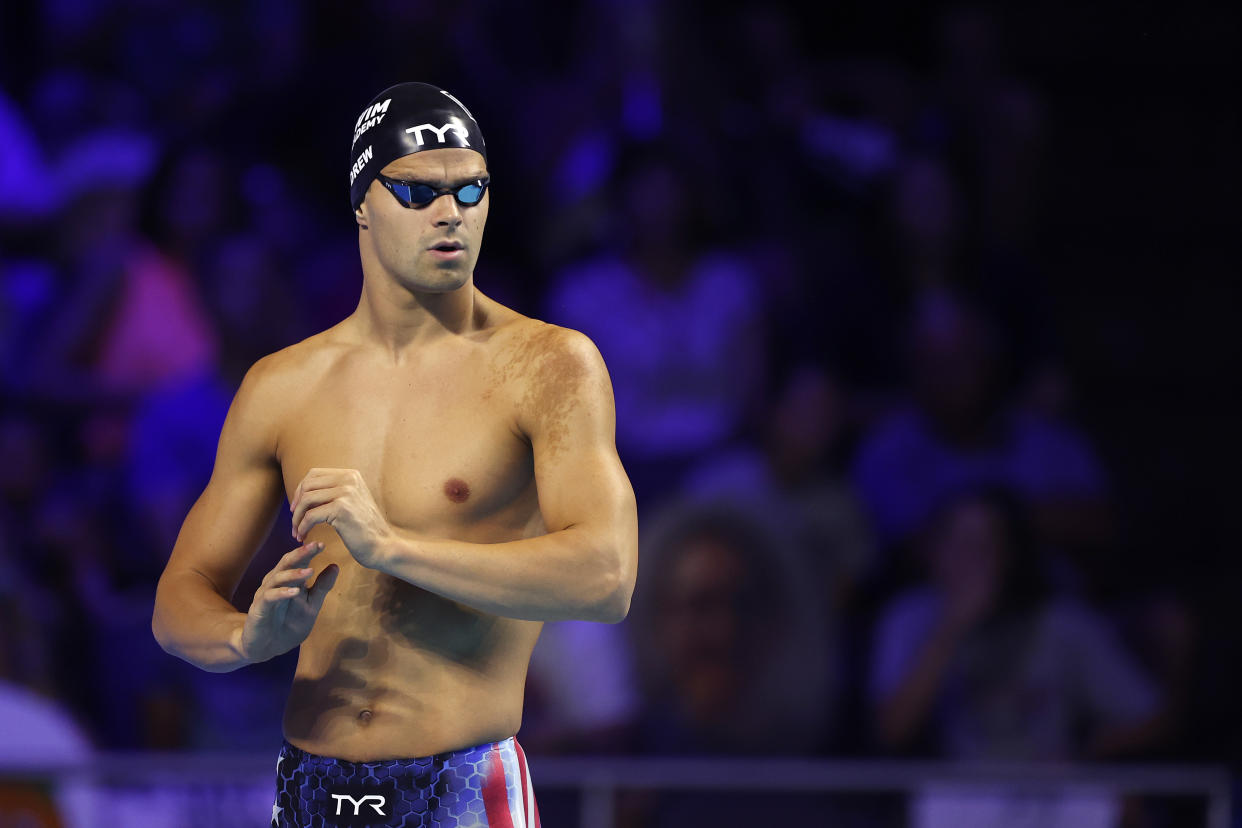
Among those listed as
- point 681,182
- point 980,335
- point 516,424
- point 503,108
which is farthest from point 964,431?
point 516,424

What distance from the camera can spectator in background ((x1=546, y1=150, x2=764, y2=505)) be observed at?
5.98 m

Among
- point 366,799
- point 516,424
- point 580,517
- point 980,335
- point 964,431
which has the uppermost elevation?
point 980,335

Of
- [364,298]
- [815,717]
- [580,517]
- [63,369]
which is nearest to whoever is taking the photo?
[580,517]

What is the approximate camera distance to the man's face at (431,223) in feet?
8.59

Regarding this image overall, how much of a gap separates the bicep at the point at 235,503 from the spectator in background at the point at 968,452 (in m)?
3.54

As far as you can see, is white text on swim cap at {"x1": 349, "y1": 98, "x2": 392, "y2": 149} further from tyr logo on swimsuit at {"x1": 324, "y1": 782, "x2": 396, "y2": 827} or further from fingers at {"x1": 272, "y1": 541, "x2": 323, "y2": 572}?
tyr logo on swimsuit at {"x1": 324, "y1": 782, "x2": 396, "y2": 827}

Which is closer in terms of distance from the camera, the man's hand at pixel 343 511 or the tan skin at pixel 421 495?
the man's hand at pixel 343 511

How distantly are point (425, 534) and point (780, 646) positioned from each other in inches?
131

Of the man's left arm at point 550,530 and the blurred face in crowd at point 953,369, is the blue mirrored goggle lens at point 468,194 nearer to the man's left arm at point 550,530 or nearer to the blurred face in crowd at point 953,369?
the man's left arm at point 550,530

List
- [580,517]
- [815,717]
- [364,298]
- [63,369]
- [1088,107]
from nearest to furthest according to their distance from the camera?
[580,517]
[364,298]
[815,717]
[63,369]
[1088,107]

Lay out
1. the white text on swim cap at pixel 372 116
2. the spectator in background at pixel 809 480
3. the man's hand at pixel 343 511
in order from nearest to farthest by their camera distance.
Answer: the man's hand at pixel 343 511, the white text on swim cap at pixel 372 116, the spectator in background at pixel 809 480

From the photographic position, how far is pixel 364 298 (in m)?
2.81

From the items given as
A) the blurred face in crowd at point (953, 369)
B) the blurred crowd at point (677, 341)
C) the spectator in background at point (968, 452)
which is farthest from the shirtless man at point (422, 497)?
the blurred face in crowd at point (953, 369)

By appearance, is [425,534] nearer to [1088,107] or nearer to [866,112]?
[866,112]
